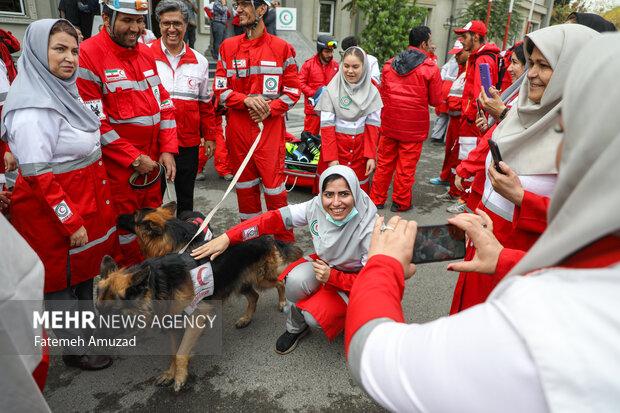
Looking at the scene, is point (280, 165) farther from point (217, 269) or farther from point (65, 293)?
point (65, 293)

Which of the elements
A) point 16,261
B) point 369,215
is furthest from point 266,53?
point 16,261

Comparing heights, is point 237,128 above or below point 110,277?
above

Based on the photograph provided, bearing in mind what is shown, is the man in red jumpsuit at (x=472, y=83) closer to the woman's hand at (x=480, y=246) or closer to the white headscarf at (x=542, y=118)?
the white headscarf at (x=542, y=118)

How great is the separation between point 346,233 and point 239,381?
1249 millimetres

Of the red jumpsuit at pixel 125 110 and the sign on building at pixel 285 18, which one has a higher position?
the sign on building at pixel 285 18

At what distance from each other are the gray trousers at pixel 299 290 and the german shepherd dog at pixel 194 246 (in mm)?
295

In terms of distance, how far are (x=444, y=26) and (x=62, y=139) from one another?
2166cm

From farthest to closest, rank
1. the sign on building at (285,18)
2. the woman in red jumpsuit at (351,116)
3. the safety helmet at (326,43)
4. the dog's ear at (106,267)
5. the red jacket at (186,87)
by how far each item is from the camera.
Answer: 1. the sign on building at (285,18)
2. the safety helmet at (326,43)
3. the woman in red jumpsuit at (351,116)
4. the red jacket at (186,87)
5. the dog's ear at (106,267)

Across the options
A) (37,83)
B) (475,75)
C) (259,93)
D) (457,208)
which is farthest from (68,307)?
(475,75)

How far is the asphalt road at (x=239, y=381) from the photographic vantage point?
97.0 inches

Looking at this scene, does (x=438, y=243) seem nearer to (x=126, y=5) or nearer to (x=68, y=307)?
(x=68, y=307)

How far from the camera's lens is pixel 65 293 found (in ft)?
8.55

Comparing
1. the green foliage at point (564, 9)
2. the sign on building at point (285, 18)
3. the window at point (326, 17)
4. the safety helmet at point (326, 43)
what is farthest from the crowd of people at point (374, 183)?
the green foliage at point (564, 9)

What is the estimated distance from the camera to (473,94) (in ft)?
17.3
